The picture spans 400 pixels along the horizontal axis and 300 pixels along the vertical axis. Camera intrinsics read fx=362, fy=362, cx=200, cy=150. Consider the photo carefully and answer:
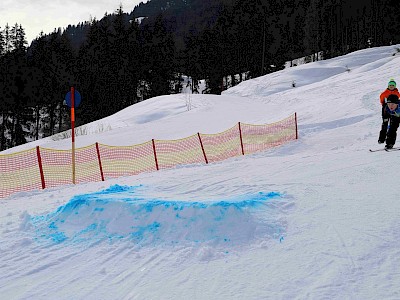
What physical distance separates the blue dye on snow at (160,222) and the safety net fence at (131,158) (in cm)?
577

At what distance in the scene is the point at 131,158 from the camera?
50.0 feet

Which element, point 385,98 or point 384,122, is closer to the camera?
point 385,98

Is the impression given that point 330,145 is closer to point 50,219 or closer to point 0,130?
point 50,219

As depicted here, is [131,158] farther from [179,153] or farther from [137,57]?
[137,57]

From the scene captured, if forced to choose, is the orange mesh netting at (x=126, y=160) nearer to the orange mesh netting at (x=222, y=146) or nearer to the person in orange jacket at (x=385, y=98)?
the orange mesh netting at (x=222, y=146)

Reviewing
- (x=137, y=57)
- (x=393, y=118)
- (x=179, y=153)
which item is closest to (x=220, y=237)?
(x=393, y=118)

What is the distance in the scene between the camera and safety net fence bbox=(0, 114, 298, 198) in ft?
40.6

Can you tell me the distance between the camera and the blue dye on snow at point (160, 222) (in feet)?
15.8

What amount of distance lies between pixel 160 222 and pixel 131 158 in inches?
407

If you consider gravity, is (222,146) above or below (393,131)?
below

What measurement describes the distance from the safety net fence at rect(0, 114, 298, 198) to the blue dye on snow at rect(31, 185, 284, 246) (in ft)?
18.9

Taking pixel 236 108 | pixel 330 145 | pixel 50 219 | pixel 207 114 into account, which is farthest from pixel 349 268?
pixel 236 108

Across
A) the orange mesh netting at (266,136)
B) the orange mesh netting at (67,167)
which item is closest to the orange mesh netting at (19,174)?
the orange mesh netting at (67,167)

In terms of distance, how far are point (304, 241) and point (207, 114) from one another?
2081 centimetres
